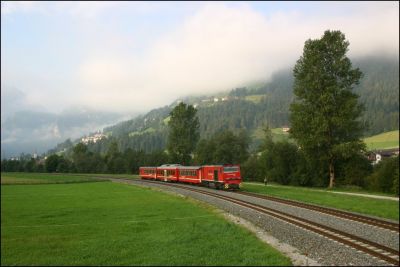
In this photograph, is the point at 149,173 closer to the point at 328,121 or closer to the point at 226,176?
the point at 226,176

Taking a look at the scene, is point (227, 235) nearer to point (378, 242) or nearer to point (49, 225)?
point (378, 242)

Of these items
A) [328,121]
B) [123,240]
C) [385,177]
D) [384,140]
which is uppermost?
[384,140]

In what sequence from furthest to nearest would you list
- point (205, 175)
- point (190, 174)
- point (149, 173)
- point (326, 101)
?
1. point (149, 173)
2. point (190, 174)
3. point (205, 175)
4. point (326, 101)

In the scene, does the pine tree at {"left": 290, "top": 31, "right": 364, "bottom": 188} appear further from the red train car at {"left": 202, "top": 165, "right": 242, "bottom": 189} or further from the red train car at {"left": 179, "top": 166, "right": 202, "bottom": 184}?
the red train car at {"left": 179, "top": 166, "right": 202, "bottom": 184}

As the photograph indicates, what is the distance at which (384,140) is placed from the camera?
161875 mm

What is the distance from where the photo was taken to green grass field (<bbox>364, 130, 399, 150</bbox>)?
147825 millimetres

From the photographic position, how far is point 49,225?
62.1 ft

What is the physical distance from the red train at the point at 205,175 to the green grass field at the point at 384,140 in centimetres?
10060

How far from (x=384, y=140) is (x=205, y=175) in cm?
13174

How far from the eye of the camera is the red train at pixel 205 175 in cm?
4550

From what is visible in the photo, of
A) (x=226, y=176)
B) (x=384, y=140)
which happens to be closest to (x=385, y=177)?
(x=226, y=176)

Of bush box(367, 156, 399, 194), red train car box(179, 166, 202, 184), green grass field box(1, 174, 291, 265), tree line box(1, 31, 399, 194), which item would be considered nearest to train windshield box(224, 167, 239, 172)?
red train car box(179, 166, 202, 184)

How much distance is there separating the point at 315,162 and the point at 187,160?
44.7 m

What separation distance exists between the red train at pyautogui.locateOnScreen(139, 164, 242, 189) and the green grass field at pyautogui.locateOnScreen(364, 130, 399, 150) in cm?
10060
